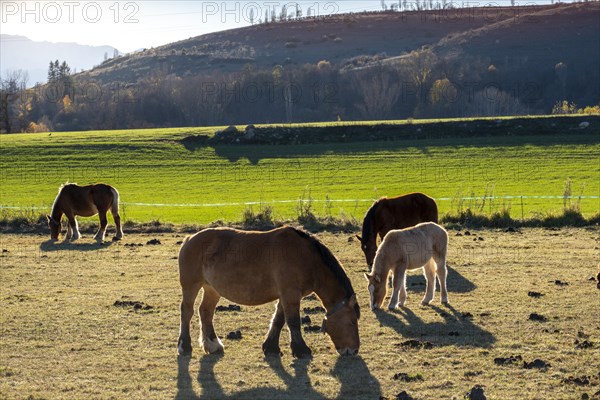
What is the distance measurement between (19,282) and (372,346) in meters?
9.34

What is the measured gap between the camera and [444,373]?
406 inches

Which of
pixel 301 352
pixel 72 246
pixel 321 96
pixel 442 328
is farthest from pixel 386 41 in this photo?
pixel 301 352

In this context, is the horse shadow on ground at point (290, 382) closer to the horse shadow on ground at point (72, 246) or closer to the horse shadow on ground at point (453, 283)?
the horse shadow on ground at point (453, 283)

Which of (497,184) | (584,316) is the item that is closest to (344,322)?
(584,316)

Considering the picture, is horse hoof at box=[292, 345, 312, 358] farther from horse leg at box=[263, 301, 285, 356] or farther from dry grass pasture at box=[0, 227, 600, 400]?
horse leg at box=[263, 301, 285, 356]

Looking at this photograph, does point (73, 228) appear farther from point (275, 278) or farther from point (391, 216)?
point (275, 278)

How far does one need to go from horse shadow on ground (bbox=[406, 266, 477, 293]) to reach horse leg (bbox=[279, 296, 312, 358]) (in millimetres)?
6045

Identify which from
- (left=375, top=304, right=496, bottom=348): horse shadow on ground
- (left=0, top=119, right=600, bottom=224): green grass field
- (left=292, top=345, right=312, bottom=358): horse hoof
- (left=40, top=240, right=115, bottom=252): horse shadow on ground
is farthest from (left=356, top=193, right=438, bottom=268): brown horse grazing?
(left=0, top=119, right=600, bottom=224): green grass field

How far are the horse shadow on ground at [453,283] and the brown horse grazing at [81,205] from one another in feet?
35.4

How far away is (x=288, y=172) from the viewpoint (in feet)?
150

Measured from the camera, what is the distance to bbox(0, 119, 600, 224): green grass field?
34.2m

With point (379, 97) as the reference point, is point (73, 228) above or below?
below

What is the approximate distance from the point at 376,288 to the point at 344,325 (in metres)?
3.41

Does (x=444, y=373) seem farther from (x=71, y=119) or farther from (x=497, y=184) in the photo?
(x=71, y=119)
